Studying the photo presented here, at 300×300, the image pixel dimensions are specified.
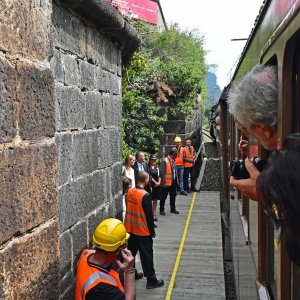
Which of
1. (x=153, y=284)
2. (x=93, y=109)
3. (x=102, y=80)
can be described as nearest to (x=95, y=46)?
(x=102, y=80)

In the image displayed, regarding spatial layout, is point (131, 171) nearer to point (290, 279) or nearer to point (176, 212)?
point (176, 212)

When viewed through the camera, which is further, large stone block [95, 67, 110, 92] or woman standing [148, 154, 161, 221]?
woman standing [148, 154, 161, 221]

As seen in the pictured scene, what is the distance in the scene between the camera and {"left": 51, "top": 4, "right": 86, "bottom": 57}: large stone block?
2.59 m

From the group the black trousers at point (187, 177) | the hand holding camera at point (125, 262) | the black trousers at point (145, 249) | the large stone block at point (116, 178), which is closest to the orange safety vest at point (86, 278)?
the hand holding camera at point (125, 262)

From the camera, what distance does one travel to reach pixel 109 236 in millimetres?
3020

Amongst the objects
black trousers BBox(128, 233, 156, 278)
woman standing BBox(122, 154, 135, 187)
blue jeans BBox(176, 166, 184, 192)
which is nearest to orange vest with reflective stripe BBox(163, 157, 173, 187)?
blue jeans BBox(176, 166, 184, 192)

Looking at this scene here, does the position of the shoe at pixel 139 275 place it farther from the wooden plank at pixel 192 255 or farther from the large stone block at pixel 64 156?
the large stone block at pixel 64 156

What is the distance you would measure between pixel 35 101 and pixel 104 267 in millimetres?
1568

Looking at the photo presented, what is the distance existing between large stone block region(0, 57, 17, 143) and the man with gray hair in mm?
795

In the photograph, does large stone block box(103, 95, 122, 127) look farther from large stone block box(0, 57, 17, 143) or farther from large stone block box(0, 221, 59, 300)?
large stone block box(0, 57, 17, 143)

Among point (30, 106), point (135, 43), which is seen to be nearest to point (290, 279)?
point (30, 106)

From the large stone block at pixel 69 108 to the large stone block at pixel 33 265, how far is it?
824mm

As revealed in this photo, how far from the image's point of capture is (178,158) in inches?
486

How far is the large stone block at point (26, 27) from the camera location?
1.57 meters
